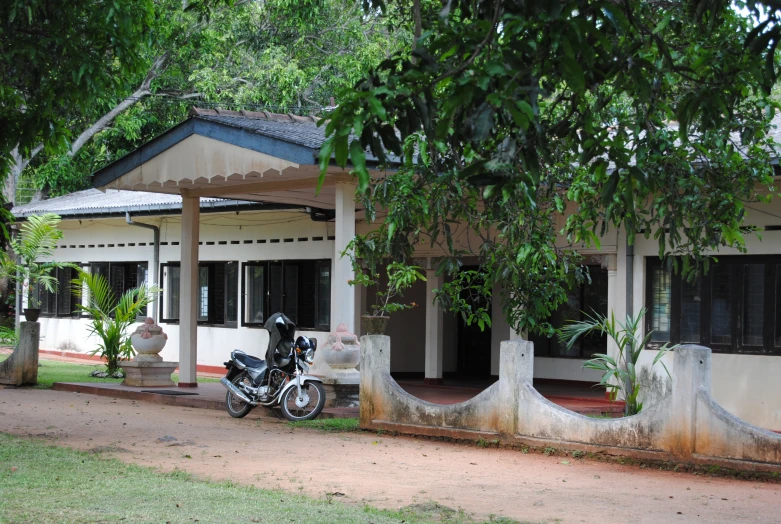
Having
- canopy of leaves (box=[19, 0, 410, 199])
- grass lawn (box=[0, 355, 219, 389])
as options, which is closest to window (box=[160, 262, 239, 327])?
grass lawn (box=[0, 355, 219, 389])

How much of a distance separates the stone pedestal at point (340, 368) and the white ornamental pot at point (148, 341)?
4055 millimetres

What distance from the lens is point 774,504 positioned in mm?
7824

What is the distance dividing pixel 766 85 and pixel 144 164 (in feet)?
35.7

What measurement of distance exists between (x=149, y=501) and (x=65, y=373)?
13.3 m

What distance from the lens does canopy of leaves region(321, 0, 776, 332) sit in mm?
4203

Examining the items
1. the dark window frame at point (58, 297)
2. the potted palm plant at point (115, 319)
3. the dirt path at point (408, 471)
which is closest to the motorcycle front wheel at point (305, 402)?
the dirt path at point (408, 471)

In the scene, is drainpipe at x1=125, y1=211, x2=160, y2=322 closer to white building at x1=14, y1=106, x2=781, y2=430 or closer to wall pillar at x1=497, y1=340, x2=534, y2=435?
white building at x1=14, y1=106, x2=781, y2=430

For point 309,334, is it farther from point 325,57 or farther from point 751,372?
point 325,57

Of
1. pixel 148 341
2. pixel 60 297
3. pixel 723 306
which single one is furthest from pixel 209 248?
pixel 723 306

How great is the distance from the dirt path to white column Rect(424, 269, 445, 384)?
17.3 feet

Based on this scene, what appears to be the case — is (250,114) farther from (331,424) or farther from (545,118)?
(545,118)

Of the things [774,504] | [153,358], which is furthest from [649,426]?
[153,358]

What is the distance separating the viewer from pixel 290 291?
19.5 m

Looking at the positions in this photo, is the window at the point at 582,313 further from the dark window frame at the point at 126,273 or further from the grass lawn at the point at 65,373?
the dark window frame at the point at 126,273
